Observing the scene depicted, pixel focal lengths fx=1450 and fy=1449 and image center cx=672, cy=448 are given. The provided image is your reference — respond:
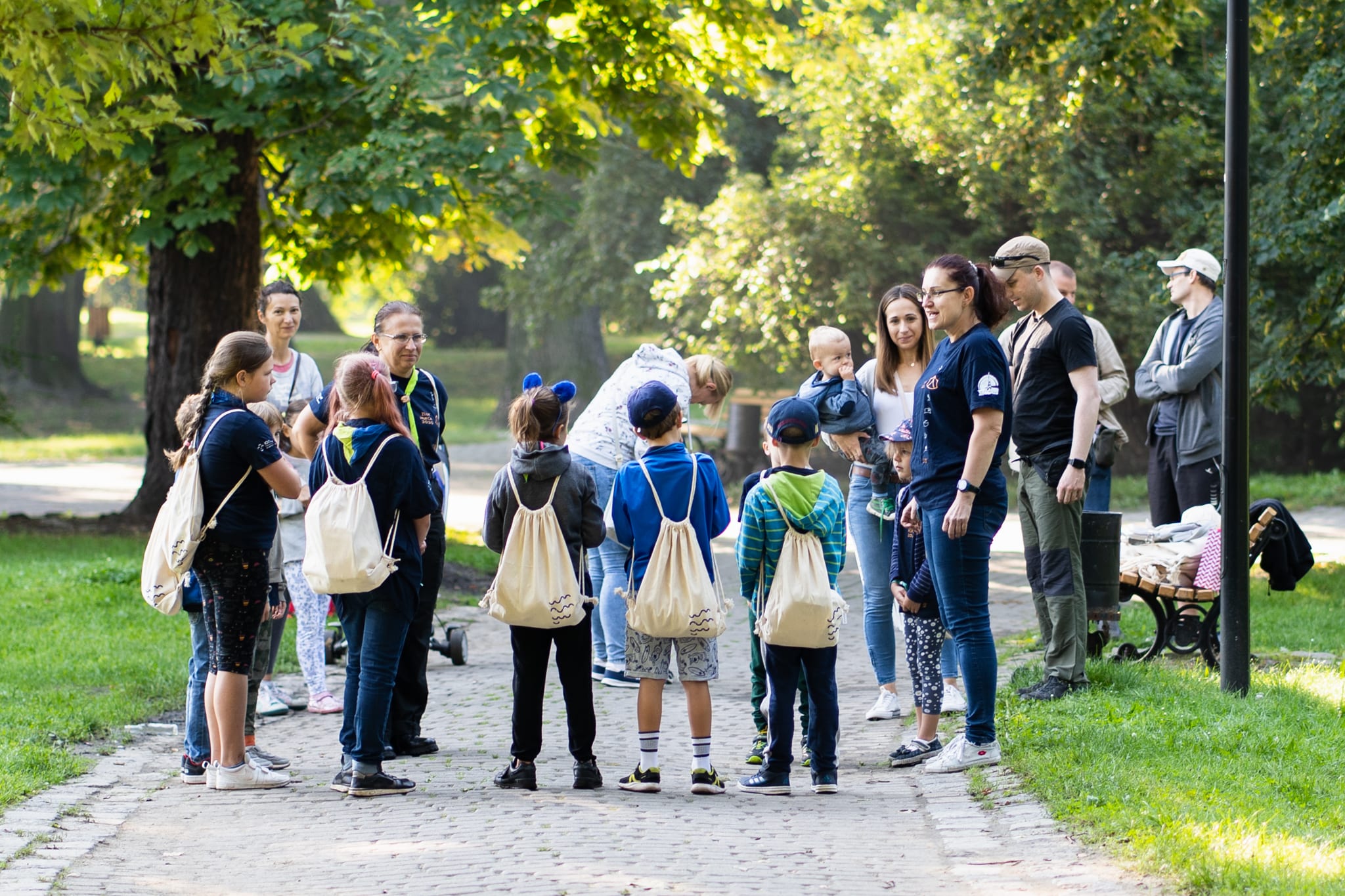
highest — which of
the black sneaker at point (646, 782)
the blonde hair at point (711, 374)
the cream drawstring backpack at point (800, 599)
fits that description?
the blonde hair at point (711, 374)

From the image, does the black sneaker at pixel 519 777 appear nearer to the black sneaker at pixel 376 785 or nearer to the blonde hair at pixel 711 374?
the black sneaker at pixel 376 785

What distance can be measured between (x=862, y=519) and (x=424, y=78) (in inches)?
241

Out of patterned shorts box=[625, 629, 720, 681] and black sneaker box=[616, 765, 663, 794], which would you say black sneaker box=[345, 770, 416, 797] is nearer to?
black sneaker box=[616, 765, 663, 794]

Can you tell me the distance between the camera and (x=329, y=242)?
13.8m

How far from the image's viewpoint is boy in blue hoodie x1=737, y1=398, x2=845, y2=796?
5.52 meters

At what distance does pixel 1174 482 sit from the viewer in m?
8.12

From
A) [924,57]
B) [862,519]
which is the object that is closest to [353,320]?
[924,57]

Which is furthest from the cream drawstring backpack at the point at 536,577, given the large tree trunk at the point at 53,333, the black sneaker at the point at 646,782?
the large tree trunk at the point at 53,333

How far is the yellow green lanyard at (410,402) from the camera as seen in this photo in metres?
6.27

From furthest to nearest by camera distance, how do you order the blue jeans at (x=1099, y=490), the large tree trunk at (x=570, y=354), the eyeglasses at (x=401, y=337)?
the large tree trunk at (x=570, y=354)
the blue jeans at (x=1099, y=490)
the eyeglasses at (x=401, y=337)

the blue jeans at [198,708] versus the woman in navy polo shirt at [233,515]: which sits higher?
the woman in navy polo shirt at [233,515]

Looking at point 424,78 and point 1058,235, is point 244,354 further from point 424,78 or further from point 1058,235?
point 1058,235

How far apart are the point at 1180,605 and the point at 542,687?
3.86m

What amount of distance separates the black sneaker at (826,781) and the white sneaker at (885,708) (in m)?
1.38
